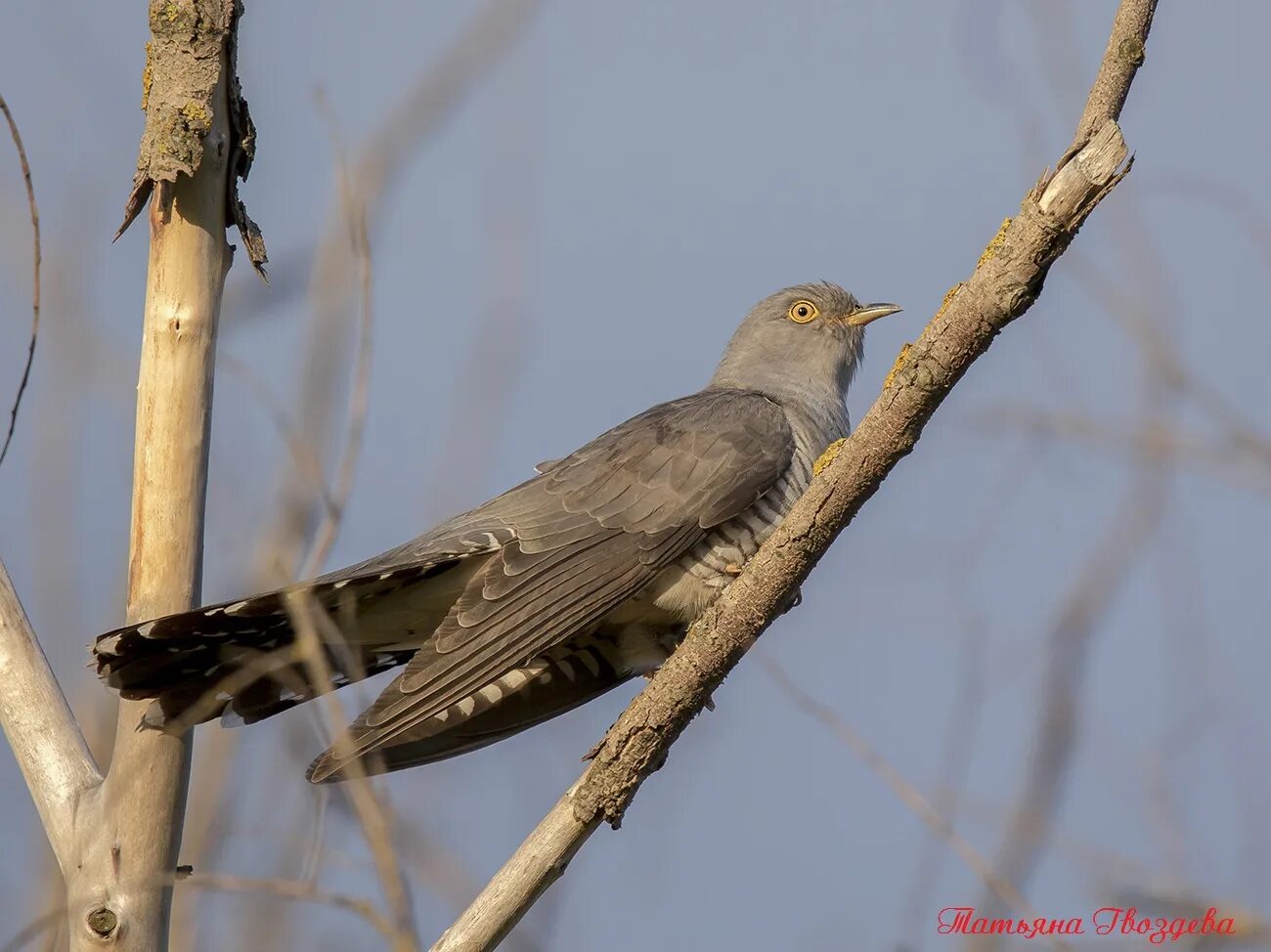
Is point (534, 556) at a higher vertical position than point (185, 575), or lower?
higher

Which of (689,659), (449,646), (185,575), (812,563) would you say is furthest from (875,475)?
(185,575)

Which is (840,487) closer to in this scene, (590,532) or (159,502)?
(590,532)

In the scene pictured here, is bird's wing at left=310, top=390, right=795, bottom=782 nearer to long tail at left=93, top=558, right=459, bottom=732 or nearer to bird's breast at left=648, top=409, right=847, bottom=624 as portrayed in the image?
bird's breast at left=648, top=409, right=847, bottom=624

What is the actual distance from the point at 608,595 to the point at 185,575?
1263 mm

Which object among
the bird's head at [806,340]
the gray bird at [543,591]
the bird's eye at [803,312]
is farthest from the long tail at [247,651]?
the bird's eye at [803,312]

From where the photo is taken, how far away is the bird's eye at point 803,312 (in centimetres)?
560

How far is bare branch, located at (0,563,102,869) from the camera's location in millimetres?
2754

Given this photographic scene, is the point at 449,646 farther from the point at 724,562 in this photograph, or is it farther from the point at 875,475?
the point at 875,475

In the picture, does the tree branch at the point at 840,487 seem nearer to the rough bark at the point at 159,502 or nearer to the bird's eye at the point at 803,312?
the rough bark at the point at 159,502

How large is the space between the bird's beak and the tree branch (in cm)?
240

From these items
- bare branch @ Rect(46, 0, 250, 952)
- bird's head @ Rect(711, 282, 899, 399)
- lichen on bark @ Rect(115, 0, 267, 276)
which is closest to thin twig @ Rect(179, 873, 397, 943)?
bare branch @ Rect(46, 0, 250, 952)

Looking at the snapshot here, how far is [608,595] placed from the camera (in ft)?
12.7

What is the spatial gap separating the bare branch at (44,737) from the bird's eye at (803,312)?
3462 millimetres

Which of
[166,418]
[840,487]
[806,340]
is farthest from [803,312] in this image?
[166,418]
